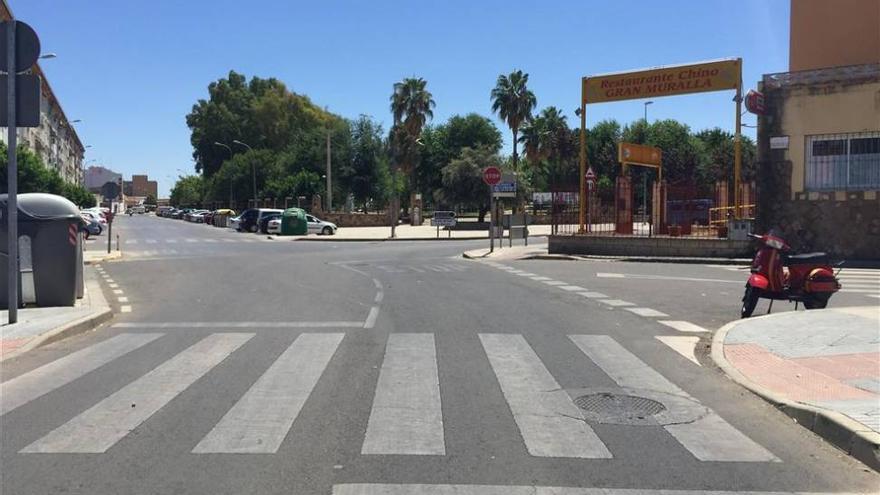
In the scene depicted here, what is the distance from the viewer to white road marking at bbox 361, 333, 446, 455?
204 inches

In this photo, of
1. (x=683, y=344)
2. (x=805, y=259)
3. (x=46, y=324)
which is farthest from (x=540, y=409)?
(x=46, y=324)

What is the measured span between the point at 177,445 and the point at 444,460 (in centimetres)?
189

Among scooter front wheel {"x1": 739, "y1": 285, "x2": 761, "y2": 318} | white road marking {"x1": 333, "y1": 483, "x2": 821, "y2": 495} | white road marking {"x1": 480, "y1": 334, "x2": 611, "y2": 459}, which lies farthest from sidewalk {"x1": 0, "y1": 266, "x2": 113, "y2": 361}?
scooter front wheel {"x1": 739, "y1": 285, "x2": 761, "y2": 318}

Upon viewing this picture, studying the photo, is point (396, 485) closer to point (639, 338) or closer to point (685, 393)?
point (685, 393)

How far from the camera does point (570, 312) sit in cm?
1173

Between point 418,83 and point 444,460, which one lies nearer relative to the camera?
point 444,460

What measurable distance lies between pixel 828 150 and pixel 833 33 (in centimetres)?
475

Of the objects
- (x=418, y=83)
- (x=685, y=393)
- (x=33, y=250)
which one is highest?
(x=418, y=83)

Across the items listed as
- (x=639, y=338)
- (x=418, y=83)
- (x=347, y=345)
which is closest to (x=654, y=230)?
(x=639, y=338)

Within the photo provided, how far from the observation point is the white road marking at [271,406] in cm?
518

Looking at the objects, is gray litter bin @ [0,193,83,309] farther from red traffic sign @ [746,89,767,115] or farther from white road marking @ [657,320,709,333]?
red traffic sign @ [746,89,767,115]

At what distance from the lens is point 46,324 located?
10078mm

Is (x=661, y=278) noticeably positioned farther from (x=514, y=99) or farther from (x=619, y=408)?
(x=514, y=99)

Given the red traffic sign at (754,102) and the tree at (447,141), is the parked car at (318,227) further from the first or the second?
the red traffic sign at (754,102)
